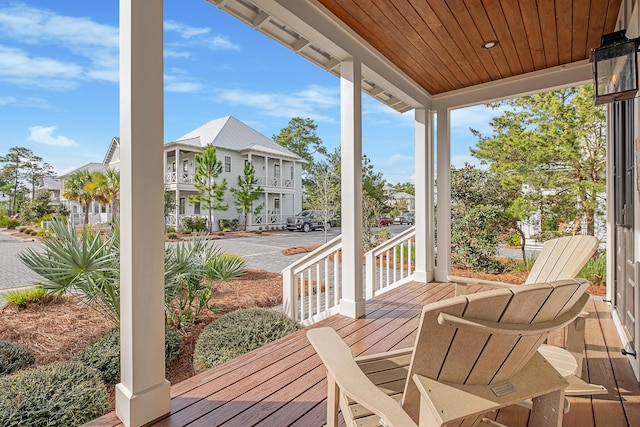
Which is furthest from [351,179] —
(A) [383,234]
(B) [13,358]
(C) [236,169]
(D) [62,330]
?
(C) [236,169]

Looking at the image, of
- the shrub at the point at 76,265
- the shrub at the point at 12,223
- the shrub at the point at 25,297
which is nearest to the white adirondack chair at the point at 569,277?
the shrub at the point at 76,265

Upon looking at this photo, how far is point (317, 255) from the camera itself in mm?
4059

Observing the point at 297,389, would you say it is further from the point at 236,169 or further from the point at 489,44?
the point at 236,169

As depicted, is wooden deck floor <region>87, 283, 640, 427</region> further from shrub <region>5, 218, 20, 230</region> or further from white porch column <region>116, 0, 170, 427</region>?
shrub <region>5, 218, 20, 230</region>

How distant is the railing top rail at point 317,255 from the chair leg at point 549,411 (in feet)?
9.40

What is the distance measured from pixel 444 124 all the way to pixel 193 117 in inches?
644

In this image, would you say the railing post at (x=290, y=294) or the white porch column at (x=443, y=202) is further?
the white porch column at (x=443, y=202)

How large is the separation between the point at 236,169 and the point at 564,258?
49.1ft

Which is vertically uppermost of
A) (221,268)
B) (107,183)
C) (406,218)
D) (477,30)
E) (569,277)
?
(477,30)

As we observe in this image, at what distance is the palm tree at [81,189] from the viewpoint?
6441 millimetres

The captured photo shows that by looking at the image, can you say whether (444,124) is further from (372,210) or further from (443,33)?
(372,210)

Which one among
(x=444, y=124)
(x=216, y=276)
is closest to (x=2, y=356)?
(x=216, y=276)

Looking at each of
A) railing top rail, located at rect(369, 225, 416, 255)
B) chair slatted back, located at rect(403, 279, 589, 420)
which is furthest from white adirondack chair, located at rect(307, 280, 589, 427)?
railing top rail, located at rect(369, 225, 416, 255)

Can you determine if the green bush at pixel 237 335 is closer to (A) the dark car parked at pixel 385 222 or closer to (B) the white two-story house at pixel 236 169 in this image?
(A) the dark car parked at pixel 385 222
